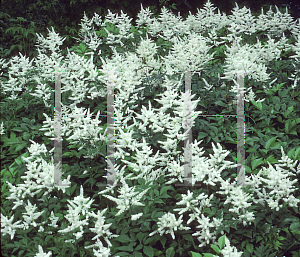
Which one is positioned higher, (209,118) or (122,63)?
(122,63)

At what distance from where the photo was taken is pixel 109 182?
9.71 ft

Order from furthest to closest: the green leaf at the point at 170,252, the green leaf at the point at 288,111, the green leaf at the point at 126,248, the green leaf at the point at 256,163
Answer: the green leaf at the point at 288,111
the green leaf at the point at 256,163
the green leaf at the point at 170,252
the green leaf at the point at 126,248

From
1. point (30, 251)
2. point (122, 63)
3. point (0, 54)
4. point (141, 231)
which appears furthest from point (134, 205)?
point (0, 54)

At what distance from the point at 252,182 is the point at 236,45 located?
9.90 feet

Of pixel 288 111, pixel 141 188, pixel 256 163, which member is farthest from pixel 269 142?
pixel 141 188

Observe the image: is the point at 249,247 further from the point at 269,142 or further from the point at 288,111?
the point at 288,111

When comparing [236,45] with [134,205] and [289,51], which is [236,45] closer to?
[289,51]

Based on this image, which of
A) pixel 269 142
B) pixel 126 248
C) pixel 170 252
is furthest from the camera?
pixel 269 142

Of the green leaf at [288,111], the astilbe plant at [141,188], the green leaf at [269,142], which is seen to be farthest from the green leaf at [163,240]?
the green leaf at [288,111]

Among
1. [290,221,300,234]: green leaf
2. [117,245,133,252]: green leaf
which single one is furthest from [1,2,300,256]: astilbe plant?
[290,221,300,234]: green leaf

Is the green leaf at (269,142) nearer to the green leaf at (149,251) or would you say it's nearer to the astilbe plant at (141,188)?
the astilbe plant at (141,188)

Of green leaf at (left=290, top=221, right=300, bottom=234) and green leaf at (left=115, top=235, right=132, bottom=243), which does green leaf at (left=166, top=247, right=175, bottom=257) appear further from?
green leaf at (left=290, top=221, right=300, bottom=234)

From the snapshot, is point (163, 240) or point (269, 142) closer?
point (163, 240)

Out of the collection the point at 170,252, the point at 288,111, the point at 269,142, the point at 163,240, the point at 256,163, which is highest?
the point at 288,111
